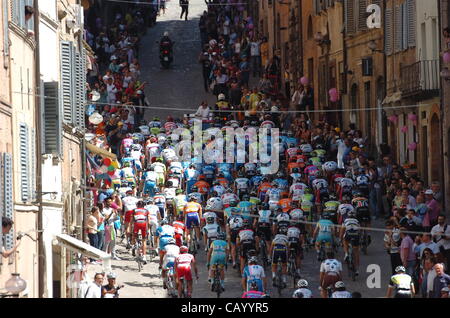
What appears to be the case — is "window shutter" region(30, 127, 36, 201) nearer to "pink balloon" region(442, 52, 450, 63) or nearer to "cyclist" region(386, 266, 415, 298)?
"cyclist" region(386, 266, 415, 298)

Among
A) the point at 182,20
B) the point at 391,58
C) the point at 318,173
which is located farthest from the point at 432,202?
the point at 182,20

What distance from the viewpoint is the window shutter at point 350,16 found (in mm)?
58812

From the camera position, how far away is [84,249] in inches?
1393

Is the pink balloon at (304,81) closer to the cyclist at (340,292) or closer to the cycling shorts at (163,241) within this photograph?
the cycling shorts at (163,241)

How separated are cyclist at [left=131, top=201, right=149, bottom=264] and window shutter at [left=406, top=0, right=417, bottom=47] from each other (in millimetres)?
12043

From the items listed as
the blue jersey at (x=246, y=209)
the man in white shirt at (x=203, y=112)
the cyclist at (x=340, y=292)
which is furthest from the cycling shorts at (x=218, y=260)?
the man in white shirt at (x=203, y=112)

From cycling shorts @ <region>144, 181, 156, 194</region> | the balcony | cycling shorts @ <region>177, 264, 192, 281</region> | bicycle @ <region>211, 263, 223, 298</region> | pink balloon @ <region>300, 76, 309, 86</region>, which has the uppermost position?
pink balloon @ <region>300, 76, 309, 86</region>

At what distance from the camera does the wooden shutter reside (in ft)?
193

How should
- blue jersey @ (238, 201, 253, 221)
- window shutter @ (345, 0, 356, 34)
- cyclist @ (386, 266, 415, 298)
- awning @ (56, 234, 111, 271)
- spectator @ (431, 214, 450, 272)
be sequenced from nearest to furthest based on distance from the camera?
cyclist @ (386, 266, 415, 298) → awning @ (56, 234, 111, 271) → spectator @ (431, 214, 450, 272) → blue jersey @ (238, 201, 253, 221) → window shutter @ (345, 0, 356, 34)

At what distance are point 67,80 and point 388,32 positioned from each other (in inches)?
638

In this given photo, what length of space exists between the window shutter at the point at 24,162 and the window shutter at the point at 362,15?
25.2 metres

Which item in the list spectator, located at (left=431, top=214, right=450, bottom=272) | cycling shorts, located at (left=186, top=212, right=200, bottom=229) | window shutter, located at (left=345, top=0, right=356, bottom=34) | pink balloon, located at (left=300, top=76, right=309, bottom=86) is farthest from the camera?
pink balloon, located at (left=300, top=76, right=309, bottom=86)

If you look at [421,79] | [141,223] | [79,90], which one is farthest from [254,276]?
[421,79]

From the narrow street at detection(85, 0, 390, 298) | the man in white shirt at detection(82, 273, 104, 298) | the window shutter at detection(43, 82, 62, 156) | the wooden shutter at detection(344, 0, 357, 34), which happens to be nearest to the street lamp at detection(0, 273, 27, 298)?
the man in white shirt at detection(82, 273, 104, 298)
